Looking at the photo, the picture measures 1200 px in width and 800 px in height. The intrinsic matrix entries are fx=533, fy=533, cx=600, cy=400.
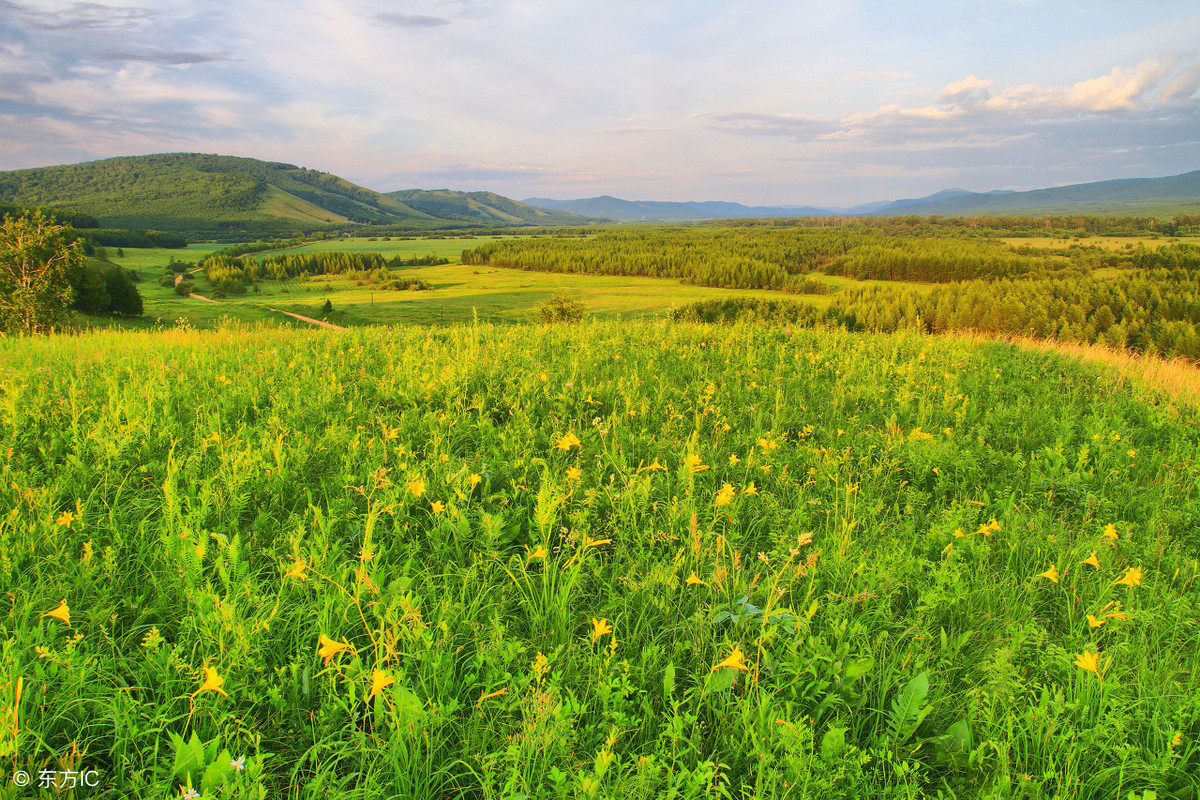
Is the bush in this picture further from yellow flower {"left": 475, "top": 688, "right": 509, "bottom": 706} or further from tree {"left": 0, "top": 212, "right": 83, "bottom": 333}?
yellow flower {"left": 475, "top": 688, "right": 509, "bottom": 706}

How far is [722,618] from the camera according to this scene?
2.47 meters

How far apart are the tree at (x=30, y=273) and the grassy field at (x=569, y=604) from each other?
195 feet

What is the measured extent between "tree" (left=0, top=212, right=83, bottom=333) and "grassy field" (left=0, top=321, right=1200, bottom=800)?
5938 centimetres

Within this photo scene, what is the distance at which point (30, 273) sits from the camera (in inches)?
1858

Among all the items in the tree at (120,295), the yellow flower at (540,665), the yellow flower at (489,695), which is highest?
the tree at (120,295)

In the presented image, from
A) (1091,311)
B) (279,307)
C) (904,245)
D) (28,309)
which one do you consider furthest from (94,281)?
(904,245)

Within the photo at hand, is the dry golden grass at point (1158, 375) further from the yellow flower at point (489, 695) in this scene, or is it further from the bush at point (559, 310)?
the bush at point (559, 310)

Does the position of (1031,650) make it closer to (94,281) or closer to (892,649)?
(892,649)

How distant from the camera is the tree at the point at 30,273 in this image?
45812 millimetres

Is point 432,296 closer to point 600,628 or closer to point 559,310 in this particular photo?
point 559,310

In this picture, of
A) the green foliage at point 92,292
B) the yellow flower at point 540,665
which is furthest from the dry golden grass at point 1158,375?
the green foliage at point 92,292

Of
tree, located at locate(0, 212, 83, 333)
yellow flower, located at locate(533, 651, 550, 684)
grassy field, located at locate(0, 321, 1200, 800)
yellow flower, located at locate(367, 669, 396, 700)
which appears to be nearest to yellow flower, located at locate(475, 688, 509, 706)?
grassy field, located at locate(0, 321, 1200, 800)

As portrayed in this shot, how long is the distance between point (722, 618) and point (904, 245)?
7510 inches

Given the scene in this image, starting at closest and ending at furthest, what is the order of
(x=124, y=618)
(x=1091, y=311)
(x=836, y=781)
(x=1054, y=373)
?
(x=836, y=781) → (x=124, y=618) → (x=1054, y=373) → (x=1091, y=311)
